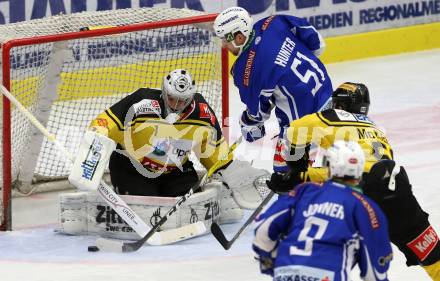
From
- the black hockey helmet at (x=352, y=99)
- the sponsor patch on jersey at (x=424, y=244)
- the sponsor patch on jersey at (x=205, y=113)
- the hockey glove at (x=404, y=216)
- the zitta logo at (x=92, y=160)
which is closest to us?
the hockey glove at (x=404, y=216)

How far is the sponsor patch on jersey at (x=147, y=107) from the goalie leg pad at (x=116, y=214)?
42 cm

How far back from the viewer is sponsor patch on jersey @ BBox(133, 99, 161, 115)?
6500 millimetres

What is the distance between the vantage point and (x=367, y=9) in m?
10.9

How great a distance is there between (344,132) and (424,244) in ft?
1.81

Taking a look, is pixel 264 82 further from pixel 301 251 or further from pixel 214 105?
pixel 301 251

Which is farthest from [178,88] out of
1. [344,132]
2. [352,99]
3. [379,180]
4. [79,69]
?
[379,180]

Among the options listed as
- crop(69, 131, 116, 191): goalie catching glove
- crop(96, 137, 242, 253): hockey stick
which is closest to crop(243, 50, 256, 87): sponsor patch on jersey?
crop(96, 137, 242, 253): hockey stick

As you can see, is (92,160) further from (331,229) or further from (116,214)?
(331,229)

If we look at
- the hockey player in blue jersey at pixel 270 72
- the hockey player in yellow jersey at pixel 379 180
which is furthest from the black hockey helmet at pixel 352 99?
the hockey player in blue jersey at pixel 270 72

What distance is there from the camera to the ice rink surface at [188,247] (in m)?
5.97

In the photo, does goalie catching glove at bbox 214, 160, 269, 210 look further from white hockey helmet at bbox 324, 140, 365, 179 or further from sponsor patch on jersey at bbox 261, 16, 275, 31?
white hockey helmet at bbox 324, 140, 365, 179

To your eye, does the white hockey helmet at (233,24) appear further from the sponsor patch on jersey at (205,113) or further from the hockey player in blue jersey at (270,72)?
the sponsor patch on jersey at (205,113)

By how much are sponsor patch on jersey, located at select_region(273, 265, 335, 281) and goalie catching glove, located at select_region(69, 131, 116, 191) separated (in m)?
2.10

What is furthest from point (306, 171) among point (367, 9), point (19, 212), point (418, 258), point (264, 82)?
point (367, 9)
